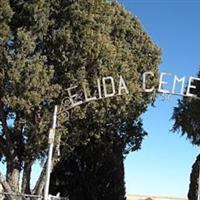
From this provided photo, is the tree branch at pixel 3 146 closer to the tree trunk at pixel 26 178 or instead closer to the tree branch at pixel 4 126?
the tree branch at pixel 4 126

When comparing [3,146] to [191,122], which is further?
[191,122]

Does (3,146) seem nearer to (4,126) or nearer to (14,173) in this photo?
(4,126)

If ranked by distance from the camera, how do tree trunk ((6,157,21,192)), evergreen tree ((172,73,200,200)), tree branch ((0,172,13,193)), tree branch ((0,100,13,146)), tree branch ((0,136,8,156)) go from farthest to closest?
evergreen tree ((172,73,200,200)) < tree branch ((0,136,8,156)) < tree trunk ((6,157,21,192)) < tree branch ((0,100,13,146)) < tree branch ((0,172,13,193))

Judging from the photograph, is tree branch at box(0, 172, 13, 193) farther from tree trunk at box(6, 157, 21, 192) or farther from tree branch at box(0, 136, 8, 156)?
tree branch at box(0, 136, 8, 156)

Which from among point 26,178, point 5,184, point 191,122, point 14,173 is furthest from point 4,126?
point 191,122

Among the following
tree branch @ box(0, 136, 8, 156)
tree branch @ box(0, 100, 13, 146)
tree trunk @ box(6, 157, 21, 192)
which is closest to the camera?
tree branch @ box(0, 100, 13, 146)

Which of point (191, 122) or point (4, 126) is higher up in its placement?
point (191, 122)

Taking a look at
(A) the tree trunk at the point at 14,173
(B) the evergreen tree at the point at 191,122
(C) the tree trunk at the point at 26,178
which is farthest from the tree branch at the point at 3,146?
(B) the evergreen tree at the point at 191,122

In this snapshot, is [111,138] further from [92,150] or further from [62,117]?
[62,117]

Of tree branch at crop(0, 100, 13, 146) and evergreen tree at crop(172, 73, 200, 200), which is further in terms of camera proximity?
evergreen tree at crop(172, 73, 200, 200)

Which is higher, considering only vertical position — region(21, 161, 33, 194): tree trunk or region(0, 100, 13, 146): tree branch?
region(0, 100, 13, 146): tree branch

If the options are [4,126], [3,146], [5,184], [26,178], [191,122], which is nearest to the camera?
[5,184]

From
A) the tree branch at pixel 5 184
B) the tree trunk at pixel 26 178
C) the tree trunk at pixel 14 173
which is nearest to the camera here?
the tree branch at pixel 5 184

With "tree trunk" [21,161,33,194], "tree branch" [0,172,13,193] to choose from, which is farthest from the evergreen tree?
"tree branch" [0,172,13,193]
